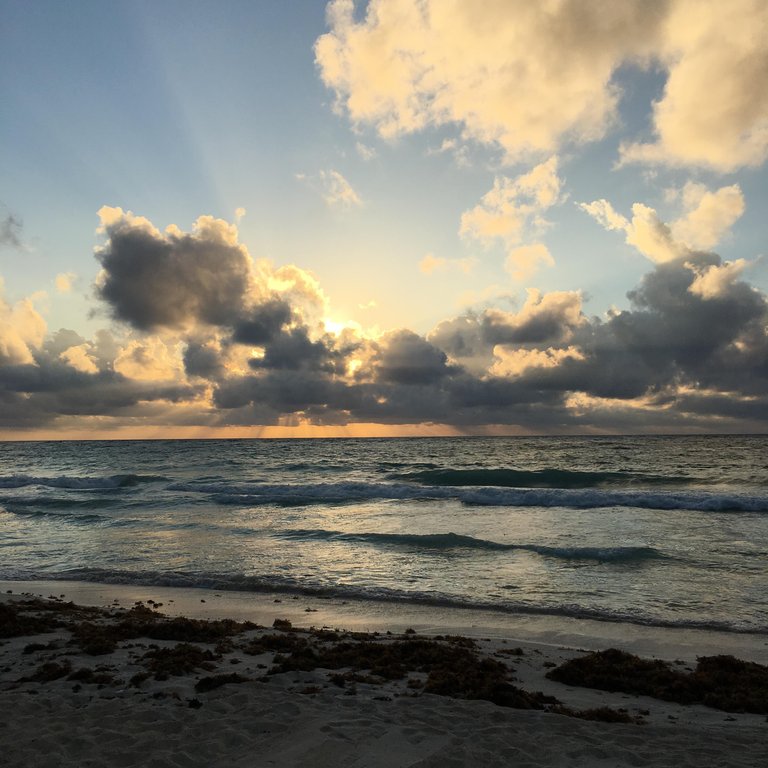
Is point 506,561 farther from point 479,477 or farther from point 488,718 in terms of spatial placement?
point 479,477

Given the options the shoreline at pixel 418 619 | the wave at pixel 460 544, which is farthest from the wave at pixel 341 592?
the wave at pixel 460 544

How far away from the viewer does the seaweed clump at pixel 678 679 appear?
27.7ft

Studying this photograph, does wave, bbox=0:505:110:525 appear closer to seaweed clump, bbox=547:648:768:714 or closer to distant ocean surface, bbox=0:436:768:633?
distant ocean surface, bbox=0:436:768:633

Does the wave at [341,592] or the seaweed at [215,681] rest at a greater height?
the seaweed at [215,681]

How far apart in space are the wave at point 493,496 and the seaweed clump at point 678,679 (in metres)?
28.3

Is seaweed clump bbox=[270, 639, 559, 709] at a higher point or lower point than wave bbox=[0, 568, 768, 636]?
higher

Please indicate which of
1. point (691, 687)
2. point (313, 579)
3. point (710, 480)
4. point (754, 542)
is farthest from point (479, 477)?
point (691, 687)

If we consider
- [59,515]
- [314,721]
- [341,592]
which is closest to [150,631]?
[314,721]

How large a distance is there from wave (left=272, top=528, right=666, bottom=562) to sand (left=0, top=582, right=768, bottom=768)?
9320mm

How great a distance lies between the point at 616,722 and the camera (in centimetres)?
754

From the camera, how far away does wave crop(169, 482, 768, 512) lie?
3616 centimetres

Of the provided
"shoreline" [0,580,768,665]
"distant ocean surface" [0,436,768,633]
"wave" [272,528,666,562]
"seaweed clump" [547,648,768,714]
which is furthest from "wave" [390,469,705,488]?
"seaweed clump" [547,648,768,714]

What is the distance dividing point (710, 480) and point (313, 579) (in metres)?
47.6

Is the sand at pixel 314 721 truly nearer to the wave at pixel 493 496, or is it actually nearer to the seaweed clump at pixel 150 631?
the seaweed clump at pixel 150 631
